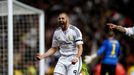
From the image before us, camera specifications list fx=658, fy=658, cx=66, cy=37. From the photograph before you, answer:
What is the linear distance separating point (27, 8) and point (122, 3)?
8.17 m

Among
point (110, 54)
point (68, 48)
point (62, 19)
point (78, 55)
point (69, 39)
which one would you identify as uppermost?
point (62, 19)

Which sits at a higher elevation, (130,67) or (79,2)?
(79,2)

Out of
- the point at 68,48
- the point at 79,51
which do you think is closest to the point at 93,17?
the point at 68,48

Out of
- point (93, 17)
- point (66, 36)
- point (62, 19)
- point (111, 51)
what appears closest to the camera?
point (62, 19)

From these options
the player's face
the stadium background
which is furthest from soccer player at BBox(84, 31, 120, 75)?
the stadium background

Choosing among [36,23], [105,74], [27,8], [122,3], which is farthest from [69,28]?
[122,3]

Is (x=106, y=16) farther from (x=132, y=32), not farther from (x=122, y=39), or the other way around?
(x=132, y=32)

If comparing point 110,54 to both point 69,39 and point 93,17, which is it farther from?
point 93,17

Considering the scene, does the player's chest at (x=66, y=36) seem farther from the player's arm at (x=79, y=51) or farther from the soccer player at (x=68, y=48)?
the player's arm at (x=79, y=51)

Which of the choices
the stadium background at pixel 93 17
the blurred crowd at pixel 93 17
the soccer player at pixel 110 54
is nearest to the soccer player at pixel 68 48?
the soccer player at pixel 110 54

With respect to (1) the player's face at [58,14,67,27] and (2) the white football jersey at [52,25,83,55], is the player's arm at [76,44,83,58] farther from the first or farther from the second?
(1) the player's face at [58,14,67,27]

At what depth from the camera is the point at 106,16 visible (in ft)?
86.3

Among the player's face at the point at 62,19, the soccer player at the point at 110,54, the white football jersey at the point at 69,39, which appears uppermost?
the player's face at the point at 62,19

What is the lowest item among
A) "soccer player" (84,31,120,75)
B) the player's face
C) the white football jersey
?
"soccer player" (84,31,120,75)
